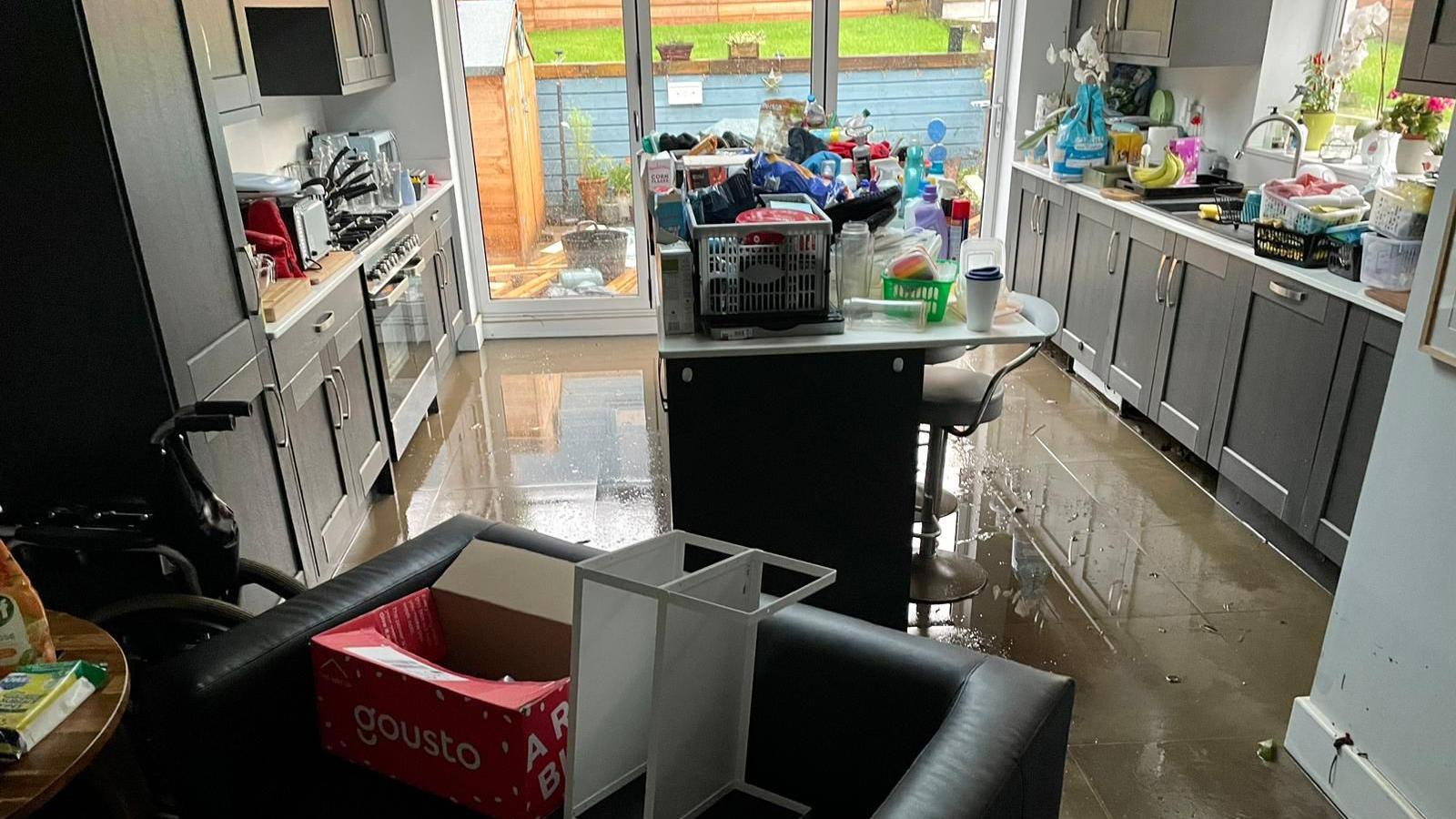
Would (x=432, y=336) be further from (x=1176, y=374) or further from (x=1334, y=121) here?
(x=1334, y=121)

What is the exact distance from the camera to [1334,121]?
10.9 ft

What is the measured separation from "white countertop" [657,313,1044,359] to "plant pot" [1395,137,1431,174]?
162cm

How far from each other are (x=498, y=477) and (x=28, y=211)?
73.2 inches

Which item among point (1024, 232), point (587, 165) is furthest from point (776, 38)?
point (1024, 232)

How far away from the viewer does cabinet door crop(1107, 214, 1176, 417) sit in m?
3.36

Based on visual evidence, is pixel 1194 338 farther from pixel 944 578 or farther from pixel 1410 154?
pixel 944 578

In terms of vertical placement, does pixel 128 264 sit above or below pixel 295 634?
above

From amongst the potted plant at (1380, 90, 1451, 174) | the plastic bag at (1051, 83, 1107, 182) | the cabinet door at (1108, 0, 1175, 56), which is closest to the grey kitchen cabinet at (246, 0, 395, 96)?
the plastic bag at (1051, 83, 1107, 182)

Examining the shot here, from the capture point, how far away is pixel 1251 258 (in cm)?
279

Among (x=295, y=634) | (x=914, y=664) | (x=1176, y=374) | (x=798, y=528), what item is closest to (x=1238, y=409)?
(x=1176, y=374)

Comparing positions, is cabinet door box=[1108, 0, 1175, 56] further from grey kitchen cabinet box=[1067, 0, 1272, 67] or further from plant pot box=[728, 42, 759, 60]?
plant pot box=[728, 42, 759, 60]

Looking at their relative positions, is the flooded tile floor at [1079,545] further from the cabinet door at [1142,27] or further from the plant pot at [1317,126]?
the cabinet door at [1142,27]

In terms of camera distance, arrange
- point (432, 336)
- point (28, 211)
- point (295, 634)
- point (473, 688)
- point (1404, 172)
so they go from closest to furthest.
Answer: point (473, 688), point (295, 634), point (28, 211), point (1404, 172), point (432, 336)

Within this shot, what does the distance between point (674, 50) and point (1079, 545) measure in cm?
304
